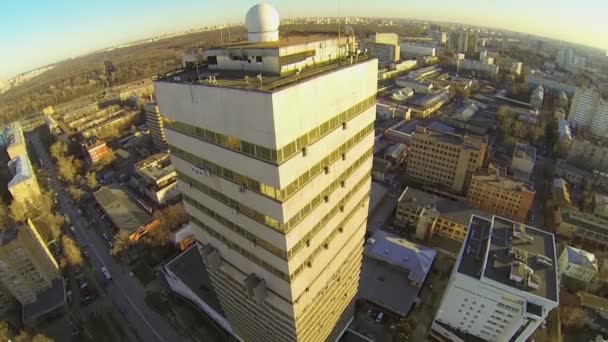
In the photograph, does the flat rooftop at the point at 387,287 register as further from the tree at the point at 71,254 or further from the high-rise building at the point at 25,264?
the high-rise building at the point at 25,264

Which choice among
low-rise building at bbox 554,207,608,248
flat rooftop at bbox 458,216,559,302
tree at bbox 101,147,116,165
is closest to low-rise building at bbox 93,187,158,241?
tree at bbox 101,147,116,165

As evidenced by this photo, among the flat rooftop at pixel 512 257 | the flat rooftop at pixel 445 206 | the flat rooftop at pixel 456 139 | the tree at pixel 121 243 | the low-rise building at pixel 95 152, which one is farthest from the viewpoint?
the low-rise building at pixel 95 152

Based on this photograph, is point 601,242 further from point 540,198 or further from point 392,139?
point 392,139

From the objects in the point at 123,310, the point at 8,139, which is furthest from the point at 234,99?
the point at 8,139

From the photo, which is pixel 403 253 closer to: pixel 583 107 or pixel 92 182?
pixel 92 182

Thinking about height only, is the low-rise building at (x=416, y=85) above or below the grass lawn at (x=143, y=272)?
above

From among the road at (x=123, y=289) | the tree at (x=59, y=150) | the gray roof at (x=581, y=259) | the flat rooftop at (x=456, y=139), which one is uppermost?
the flat rooftop at (x=456, y=139)

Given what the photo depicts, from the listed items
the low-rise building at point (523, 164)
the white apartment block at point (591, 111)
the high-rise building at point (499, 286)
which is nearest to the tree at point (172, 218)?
the high-rise building at point (499, 286)

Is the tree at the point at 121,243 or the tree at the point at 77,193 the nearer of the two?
the tree at the point at 121,243
